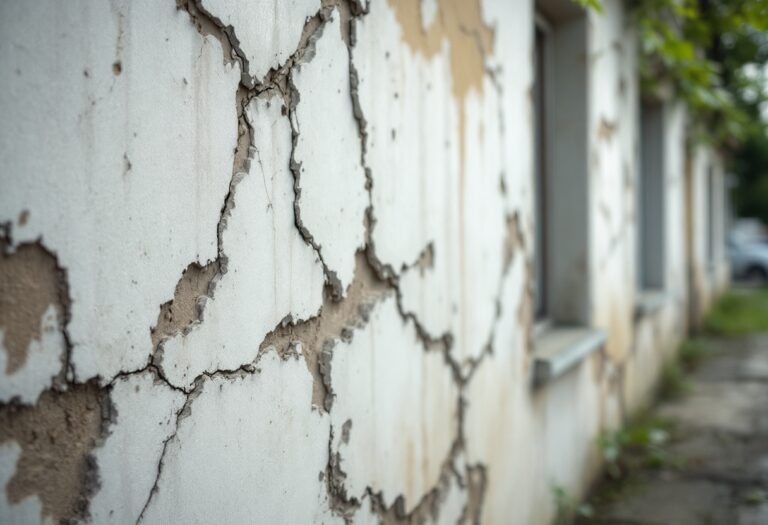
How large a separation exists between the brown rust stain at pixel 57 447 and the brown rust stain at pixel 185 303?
→ 0.12 m

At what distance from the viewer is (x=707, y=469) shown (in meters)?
3.21

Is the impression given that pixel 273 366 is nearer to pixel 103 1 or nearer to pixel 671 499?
pixel 103 1

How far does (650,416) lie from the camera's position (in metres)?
4.16

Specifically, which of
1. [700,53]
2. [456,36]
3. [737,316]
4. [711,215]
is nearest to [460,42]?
[456,36]

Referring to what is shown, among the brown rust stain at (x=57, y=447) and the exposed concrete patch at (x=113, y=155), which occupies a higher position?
the exposed concrete patch at (x=113, y=155)

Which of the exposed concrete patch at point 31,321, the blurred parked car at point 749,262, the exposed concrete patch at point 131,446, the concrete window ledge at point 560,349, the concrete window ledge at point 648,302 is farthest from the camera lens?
the blurred parked car at point 749,262

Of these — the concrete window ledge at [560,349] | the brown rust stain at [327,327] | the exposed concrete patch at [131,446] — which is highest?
the brown rust stain at [327,327]

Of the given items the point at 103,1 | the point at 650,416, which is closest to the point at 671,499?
the point at 650,416

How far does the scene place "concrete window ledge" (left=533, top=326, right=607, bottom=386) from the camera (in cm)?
229

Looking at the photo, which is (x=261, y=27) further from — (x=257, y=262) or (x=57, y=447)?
(x=57, y=447)

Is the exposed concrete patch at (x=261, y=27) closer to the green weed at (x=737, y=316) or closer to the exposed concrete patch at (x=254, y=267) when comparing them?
the exposed concrete patch at (x=254, y=267)

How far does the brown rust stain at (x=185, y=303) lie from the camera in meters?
0.91

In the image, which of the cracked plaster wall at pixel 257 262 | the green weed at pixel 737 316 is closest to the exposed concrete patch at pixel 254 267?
the cracked plaster wall at pixel 257 262

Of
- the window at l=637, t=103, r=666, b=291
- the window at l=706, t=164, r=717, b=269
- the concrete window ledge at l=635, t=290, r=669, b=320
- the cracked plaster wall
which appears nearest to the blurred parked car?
the window at l=706, t=164, r=717, b=269
